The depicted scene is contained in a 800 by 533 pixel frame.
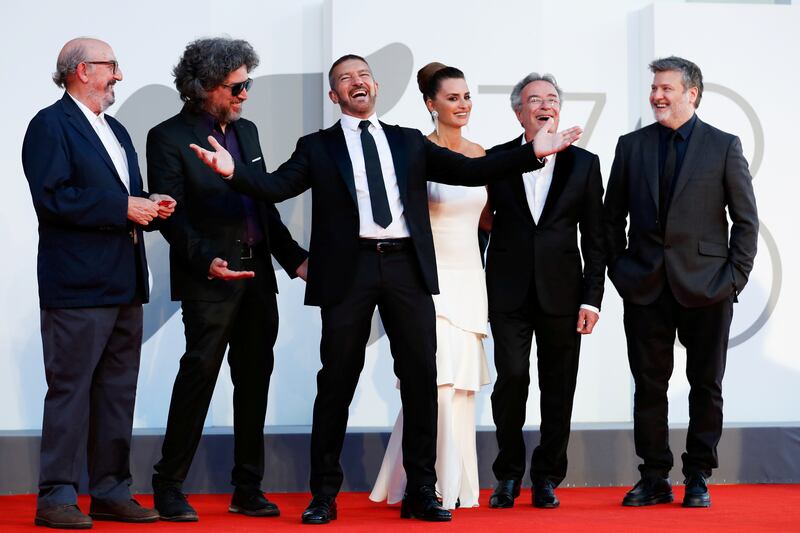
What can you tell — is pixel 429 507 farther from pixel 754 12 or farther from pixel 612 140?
pixel 754 12

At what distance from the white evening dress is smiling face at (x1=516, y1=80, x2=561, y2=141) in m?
0.32

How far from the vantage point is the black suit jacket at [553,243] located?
4285 mm

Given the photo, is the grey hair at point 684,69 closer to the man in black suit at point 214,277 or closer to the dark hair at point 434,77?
the dark hair at point 434,77

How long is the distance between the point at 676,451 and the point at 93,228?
277 cm

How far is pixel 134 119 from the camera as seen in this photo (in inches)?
223

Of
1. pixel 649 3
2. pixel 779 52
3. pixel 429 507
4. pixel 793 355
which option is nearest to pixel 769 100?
pixel 779 52

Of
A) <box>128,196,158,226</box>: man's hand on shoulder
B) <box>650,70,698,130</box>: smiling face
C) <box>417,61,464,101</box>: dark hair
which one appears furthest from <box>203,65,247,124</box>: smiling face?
<box>650,70,698,130</box>: smiling face

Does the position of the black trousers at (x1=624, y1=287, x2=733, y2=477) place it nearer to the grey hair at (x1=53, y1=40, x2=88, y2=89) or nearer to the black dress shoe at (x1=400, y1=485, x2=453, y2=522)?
the black dress shoe at (x1=400, y1=485, x2=453, y2=522)

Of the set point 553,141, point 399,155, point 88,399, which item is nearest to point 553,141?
point 553,141

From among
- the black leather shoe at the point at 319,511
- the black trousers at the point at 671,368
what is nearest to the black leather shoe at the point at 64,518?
the black leather shoe at the point at 319,511

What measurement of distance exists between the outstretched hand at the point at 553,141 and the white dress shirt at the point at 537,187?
1.85 feet

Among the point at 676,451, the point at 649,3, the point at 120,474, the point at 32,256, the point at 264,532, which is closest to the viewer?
the point at 264,532

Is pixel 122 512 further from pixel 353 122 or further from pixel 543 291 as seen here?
pixel 543 291

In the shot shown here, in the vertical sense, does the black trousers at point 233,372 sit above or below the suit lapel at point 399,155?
below
